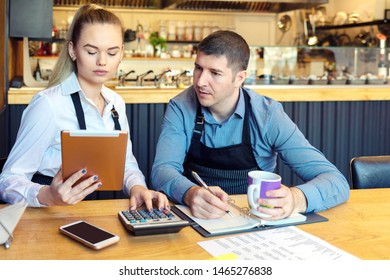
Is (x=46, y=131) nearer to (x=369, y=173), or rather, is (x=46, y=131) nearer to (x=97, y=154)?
(x=97, y=154)

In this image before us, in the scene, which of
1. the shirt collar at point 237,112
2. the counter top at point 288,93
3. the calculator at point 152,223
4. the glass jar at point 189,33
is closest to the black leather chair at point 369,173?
the shirt collar at point 237,112

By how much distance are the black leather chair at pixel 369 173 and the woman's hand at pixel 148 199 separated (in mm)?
813

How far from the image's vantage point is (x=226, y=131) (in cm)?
204

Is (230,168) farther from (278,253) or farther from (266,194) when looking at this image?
(278,253)

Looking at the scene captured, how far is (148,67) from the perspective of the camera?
739 cm

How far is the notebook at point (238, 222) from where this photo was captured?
139 centimetres

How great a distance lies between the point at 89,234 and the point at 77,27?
87 centimetres

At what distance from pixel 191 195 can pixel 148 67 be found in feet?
A: 19.6

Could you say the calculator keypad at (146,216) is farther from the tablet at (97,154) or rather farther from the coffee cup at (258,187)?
the coffee cup at (258,187)

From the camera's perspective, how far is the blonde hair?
1.88 m

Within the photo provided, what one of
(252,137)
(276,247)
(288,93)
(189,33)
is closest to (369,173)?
(252,137)

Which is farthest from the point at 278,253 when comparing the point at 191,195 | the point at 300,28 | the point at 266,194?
the point at 300,28

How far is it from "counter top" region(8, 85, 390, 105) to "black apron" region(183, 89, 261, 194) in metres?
1.67

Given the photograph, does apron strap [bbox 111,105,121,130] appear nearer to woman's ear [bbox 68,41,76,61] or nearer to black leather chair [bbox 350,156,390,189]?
woman's ear [bbox 68,41,76,61]
